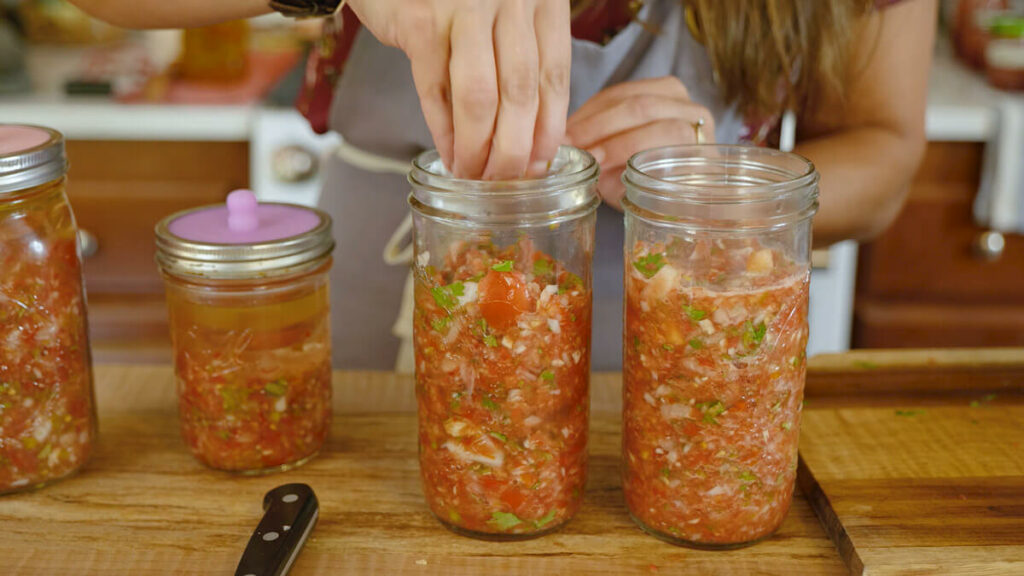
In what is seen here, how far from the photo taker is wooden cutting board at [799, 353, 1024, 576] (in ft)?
2.12

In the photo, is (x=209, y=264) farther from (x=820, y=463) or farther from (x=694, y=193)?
(x=820, y=463)

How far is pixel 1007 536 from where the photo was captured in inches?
25.9

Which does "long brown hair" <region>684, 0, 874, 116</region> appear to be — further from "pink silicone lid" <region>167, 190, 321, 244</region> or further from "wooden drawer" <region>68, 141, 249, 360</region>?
"wooden drawer" <region>68, 141, 249, 360</region>

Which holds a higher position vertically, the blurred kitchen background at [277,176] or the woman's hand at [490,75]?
the woman's hand at [490,75]

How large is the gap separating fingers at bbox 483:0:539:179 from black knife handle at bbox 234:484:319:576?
0.91 ft

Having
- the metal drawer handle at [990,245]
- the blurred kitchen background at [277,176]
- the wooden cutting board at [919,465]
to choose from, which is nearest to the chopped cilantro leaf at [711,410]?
the wooden cutting board at [919,465]

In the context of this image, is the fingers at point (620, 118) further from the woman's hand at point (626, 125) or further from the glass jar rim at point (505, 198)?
the glass jar rim at point (505, 198)

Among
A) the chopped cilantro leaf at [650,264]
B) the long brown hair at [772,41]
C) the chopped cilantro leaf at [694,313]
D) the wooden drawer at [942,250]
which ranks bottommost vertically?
the wooden drawer at [942,250]

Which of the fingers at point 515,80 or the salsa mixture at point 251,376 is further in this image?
the salsa mixture at point 251,376

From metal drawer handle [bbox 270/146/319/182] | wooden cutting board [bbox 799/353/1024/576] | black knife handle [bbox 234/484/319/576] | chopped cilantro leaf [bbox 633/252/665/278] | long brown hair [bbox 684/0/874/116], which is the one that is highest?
long brown hair [bbox 684/0/874/116]

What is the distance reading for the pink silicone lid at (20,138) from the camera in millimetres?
699

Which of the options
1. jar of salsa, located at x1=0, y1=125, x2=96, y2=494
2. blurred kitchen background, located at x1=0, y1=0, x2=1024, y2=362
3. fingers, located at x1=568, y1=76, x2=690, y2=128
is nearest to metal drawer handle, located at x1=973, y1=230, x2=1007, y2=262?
blurred kitchen background, located at x1=0, y1=0, x2=1024, y2=362

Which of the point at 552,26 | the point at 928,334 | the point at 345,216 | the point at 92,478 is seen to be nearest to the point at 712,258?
the point at 552,26

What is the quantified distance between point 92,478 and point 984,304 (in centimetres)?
161
